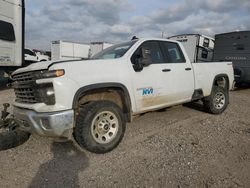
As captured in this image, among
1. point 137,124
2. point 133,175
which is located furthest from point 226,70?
point 133,175

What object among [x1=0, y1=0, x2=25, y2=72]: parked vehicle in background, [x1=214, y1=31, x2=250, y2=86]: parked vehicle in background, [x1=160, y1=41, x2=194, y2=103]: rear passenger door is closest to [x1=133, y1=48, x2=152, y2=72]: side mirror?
[x1=160, y1=41, x2=194, y2=103]: rear passenger door

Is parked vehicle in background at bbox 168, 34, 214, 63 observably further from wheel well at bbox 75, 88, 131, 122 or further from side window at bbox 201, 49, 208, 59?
wheel well at bbox 75, 88, 131, 122

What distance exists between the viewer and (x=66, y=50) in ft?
78.3

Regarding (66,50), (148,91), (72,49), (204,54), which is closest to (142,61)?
(148,91)

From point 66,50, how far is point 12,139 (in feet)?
66.0

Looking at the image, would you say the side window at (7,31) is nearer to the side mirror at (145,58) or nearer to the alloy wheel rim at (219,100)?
the side mirror at (145,58)

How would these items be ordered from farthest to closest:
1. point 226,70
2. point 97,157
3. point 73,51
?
point 73,51
point 226,70
point 97,157

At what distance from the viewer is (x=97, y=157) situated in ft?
13.3

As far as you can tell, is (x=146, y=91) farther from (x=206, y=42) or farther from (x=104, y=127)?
(x=206, y=42)

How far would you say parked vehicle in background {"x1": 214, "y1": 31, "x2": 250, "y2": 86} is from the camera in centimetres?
1227

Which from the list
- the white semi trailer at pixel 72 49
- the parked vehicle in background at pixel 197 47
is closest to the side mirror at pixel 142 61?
the parked vehicle in background at pixel 197 47

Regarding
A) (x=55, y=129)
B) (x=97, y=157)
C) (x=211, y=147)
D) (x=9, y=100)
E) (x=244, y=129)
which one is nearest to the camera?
(x=55, y=129)

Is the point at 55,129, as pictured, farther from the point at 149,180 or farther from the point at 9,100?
the point at 9,100

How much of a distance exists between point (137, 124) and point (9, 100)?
505 centimetres
